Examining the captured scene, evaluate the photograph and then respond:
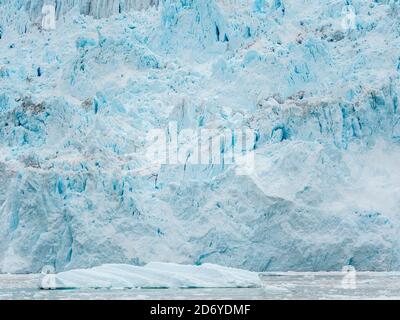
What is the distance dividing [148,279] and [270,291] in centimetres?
187

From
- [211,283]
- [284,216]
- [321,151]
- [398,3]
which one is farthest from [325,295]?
[398,3]

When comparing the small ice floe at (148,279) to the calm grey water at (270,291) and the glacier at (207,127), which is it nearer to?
the calm grey water at (270,291)

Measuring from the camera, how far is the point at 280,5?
A: 2108 centimetres

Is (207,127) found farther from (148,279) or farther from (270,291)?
(270,291)

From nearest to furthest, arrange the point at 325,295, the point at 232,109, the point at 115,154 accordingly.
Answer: the point at 325,295, the point at 115,154, the point at 232,109

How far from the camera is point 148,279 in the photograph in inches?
523

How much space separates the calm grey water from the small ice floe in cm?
29

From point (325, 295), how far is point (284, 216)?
172 inches

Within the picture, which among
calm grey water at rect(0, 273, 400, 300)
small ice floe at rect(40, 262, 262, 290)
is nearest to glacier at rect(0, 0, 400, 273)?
calm grey water at rect(0, 273, 400, 300)

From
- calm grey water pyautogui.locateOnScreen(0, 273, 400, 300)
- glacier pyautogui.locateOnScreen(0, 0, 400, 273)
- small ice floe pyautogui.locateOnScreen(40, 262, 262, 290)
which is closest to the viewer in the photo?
calm grey water pyautogui.locateOnScreen(0, 273, 400, 300)

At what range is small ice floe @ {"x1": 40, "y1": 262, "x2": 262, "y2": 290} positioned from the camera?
13.1 metres

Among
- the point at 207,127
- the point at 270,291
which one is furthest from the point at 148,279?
the point at 207,127

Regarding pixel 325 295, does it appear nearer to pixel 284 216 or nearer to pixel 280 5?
pixel 284 216

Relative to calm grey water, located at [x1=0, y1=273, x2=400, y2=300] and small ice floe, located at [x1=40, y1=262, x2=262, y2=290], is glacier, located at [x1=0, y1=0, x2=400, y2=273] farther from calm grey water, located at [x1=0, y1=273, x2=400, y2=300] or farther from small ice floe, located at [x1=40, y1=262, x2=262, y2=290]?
small ice floe, located at [x1=40, y1=262, x2=262, y2=290]
